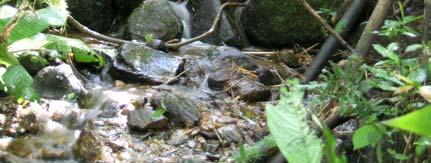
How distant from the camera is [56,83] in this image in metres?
4.46

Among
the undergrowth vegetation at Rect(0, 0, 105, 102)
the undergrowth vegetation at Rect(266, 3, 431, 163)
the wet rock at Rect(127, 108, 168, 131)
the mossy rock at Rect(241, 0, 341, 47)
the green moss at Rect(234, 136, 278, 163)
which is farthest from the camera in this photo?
the mossy rock at Rect(241, 0, 341, 47)

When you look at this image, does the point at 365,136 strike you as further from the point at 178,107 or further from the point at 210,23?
the point at 210,23

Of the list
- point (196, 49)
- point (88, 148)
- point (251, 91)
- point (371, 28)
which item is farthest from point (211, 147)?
point (196, 49)

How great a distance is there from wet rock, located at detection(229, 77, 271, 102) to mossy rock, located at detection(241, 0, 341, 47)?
2053 mm

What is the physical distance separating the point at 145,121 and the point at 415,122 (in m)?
3.65

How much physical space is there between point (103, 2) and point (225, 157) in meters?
4.32

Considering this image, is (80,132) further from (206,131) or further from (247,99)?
(247,99)

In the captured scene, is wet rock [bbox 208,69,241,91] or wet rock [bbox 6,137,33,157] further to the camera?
wet rock [bbox 208,69,241,91]

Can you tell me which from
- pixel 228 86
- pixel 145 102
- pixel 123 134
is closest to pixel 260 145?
pixel 123 134

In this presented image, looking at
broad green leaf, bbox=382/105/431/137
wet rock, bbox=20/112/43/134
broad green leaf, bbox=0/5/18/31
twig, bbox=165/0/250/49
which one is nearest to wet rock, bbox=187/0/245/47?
twig, bbox=165/0/250/49

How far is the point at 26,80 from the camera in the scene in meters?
3.07

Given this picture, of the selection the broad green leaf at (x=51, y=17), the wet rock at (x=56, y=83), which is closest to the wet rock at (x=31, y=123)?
the wet rock at (x=56, y=83)

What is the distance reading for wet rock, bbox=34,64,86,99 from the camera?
4395 mm

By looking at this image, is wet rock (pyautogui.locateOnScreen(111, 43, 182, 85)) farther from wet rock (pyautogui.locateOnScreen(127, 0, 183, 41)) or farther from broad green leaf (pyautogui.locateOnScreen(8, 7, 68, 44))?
broad green leaf (pyautogui.locateOnScreen(8, 7, 68, 44))
